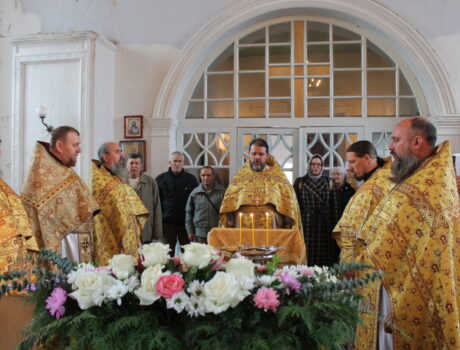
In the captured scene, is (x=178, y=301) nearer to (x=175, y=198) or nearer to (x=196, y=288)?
(x=196, y=288)

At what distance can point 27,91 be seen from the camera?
7711 millimetres

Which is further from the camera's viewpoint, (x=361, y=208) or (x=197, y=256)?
(x=361, y=208)

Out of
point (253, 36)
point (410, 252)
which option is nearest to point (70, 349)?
point (410, 252)

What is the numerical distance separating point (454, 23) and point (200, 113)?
13.1 ft

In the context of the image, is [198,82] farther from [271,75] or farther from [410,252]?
[410,252]

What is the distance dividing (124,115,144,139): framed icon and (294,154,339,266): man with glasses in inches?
119

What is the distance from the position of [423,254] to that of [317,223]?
3.41m

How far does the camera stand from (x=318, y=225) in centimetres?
586

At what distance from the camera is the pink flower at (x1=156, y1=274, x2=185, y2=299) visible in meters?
1.38

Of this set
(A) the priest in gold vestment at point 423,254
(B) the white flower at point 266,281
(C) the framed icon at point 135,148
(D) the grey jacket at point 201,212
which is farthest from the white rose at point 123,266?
(C) the framed icon at point 135,148

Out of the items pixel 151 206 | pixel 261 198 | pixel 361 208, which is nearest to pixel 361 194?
pixel 361 208

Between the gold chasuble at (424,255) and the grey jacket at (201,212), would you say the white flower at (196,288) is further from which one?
the grey jacket at (201,212)

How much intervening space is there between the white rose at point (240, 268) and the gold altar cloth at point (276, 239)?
7.91 ft

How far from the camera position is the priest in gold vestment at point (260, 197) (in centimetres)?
516
